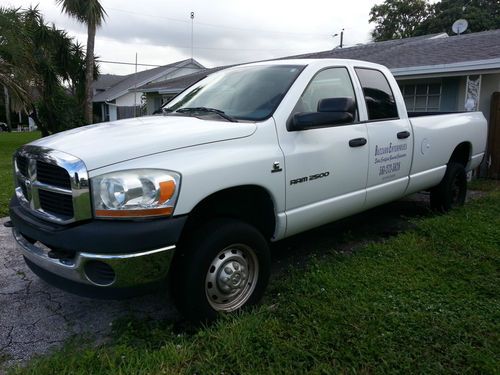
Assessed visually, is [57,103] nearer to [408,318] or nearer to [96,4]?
[96,4]

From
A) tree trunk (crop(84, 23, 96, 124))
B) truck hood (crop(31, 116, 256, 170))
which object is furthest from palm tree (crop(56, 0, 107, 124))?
truck hood (crop(31, 116, 256, 170))

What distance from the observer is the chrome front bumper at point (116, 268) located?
250cm

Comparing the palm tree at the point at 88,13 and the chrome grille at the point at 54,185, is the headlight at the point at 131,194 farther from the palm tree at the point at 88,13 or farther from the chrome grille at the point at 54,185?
the palm tree at the point at 88,13

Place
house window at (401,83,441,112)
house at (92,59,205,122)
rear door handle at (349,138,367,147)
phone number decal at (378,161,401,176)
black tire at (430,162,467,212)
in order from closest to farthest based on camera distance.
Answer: rear door handle at (349,138,367,147) < phone number decal at (378,161,401,176) < black tire at (430,162,467,212) < house window at (401,83,441,112) < house at (92,59,205,122)

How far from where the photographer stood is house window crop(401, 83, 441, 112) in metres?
9.62

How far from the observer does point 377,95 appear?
4.49 m

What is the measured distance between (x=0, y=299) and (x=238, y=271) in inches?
79.4

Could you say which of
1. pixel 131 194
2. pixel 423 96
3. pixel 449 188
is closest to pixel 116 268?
pixel 131 194

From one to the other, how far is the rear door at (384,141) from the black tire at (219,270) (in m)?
1.54

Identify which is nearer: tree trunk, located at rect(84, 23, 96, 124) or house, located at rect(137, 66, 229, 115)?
house, located at rect(137, 66, 229, 115)

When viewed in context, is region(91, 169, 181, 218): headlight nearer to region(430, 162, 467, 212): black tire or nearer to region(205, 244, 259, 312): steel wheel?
region(205, 244, 259, 312): steel wheel

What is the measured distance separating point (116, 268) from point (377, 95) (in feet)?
10.4

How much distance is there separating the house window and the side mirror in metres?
6.97

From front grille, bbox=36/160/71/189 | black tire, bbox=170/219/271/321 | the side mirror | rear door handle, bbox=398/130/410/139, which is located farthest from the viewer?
rear door handle, bbox=398/130/410/139
